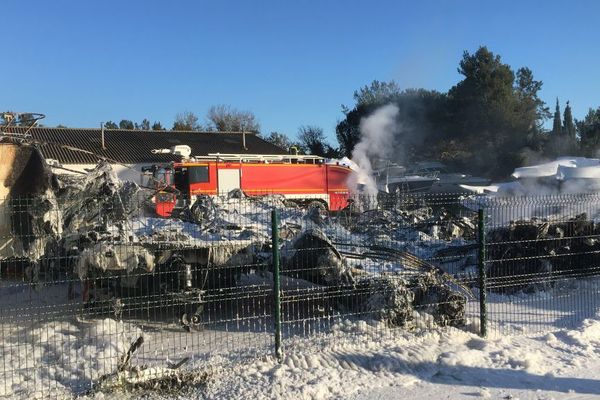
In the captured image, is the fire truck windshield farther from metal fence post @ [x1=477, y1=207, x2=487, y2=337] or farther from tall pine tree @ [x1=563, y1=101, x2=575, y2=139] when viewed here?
tall pine tree @ [x1=563, y1=101, x2=575, y2=139]

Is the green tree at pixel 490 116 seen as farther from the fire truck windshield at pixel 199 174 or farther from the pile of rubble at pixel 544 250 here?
the pile of rubble at pixel 544 250

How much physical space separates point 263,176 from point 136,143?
18.4 meters

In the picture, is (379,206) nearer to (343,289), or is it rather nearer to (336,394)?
(343,289)

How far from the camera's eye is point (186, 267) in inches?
281

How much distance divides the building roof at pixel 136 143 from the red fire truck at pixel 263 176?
12739 millimetres

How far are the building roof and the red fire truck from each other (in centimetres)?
1274

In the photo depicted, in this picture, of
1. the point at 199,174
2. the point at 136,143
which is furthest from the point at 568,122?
the point at 199,174

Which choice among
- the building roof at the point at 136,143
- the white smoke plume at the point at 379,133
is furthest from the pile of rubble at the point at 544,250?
the white smoke plume at the point at 379,133

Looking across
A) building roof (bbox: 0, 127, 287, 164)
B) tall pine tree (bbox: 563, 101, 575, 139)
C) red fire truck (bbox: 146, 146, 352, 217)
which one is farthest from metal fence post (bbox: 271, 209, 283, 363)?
tall pine tree (bbox: 563, 101, 575, 139)

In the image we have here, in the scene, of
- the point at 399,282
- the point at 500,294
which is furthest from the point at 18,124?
the point at 500,294

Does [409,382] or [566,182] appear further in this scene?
[566,182]

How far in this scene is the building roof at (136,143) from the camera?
32.3m

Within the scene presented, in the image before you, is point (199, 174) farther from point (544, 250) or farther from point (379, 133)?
point (379, 133)

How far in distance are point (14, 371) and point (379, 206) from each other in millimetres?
7195
